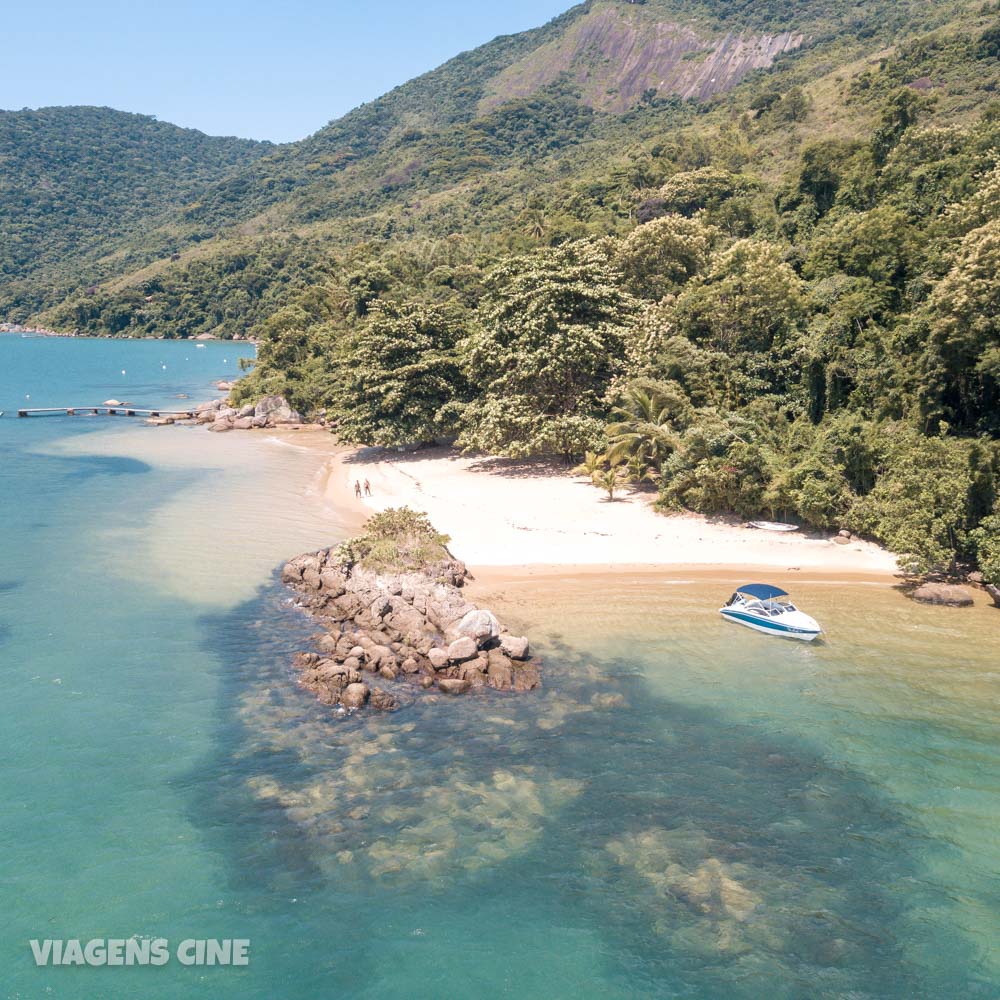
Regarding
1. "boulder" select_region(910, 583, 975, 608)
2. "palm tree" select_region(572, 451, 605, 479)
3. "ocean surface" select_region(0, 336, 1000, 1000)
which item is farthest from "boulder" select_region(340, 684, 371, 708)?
"palm tree" select_region(572, 451, 605, 479)

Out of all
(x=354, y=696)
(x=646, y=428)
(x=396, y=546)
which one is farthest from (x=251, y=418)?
(x=354, y=696)

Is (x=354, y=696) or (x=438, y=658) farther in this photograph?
(x=438, y=658)

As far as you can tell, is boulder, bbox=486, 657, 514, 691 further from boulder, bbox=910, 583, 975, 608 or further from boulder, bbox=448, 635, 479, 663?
boulder, bbox=910, 583, 975, 608

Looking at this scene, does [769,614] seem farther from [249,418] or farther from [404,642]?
[249,418]

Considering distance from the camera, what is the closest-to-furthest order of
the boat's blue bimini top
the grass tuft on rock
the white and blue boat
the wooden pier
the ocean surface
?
1. the ocean surface
2. the white and blue boat
3. the boat's blue bimini top
4. the grass tuft on rock
5. the wooden pier

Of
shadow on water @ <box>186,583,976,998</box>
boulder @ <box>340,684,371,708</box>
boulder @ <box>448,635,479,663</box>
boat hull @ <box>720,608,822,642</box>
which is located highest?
boat hull @ <box>720,608,822,642</box>
